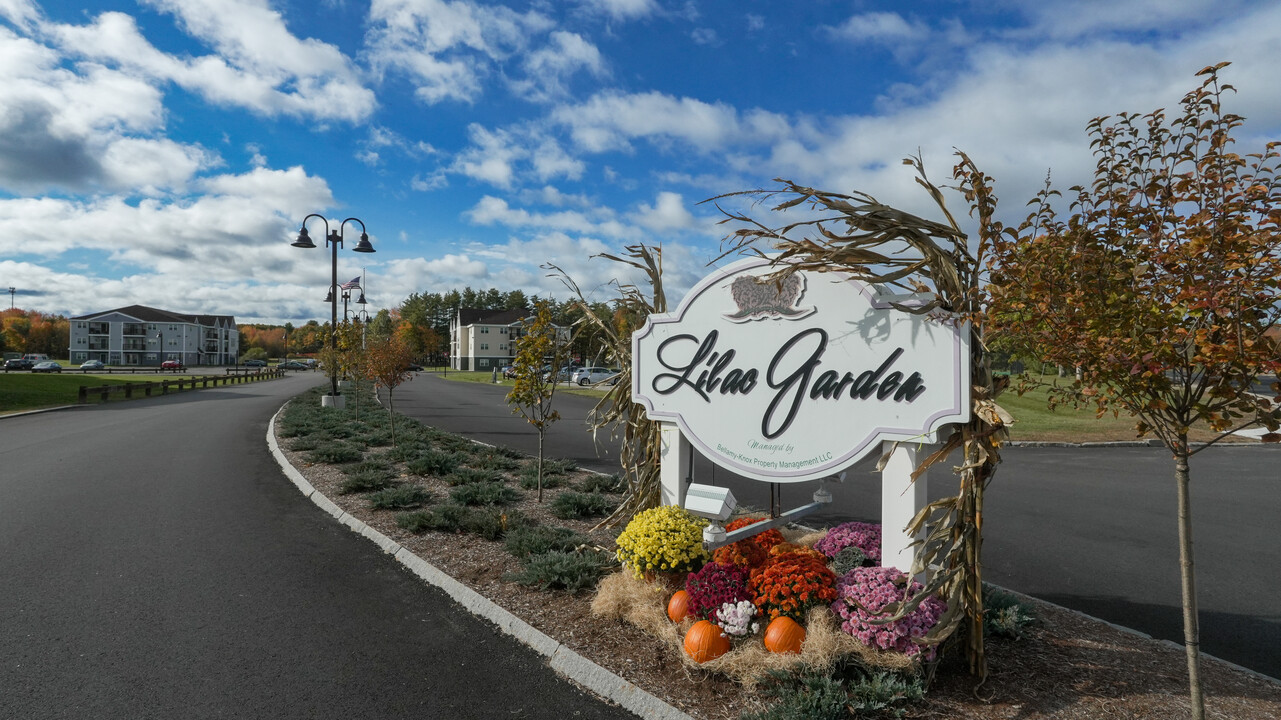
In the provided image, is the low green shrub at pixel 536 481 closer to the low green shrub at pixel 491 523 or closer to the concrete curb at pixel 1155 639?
the low green shrub at pixel 491 523

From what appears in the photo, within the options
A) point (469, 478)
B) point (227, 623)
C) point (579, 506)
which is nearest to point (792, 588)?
point (579, 506)

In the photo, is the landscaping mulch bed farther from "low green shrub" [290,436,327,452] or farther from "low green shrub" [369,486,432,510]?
"low green shrub" [290,436,327,452]

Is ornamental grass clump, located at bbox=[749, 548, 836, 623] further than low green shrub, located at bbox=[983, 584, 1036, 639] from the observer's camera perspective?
No

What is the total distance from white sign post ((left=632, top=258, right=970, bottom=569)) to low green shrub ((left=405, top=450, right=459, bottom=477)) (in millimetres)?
6072

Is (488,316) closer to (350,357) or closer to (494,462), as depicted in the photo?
(350,357)

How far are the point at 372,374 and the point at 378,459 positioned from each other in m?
6.07

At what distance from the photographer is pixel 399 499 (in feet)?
27.5

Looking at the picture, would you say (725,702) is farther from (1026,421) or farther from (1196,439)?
(1026,421)

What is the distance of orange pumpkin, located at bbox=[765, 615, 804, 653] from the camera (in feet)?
13.3

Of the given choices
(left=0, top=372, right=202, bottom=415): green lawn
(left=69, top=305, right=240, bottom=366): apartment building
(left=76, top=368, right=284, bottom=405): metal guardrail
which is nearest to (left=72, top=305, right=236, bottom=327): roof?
(left=69, top=305, right=240, bottom=366): apartment building

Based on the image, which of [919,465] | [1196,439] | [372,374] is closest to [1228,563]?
[919,465]

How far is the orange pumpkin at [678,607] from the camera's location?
467cm

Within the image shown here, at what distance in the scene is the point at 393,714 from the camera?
148 inches

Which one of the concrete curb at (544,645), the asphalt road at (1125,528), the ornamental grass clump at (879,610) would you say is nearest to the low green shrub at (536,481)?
the asphalt road at (1125,528)
